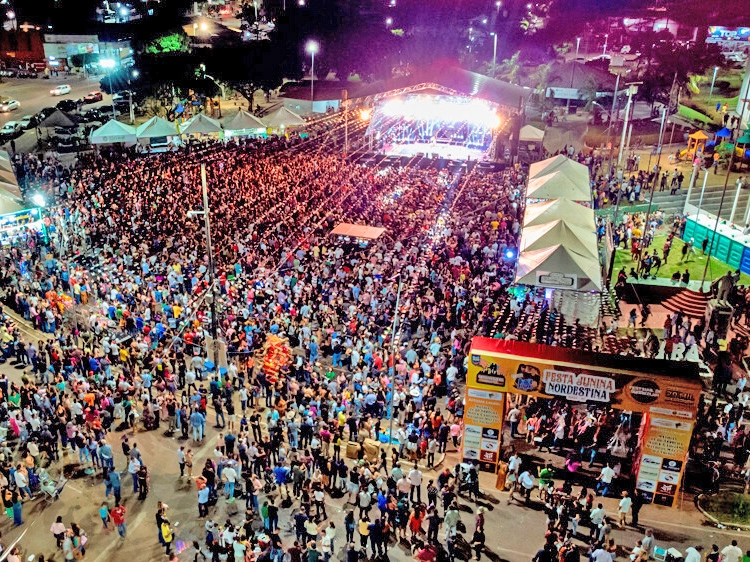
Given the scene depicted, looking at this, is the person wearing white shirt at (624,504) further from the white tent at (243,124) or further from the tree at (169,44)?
the tree at (169,44)

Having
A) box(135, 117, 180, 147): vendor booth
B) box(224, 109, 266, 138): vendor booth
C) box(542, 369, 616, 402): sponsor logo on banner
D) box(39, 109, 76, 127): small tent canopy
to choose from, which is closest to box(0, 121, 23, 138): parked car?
box(39, 109, 76, 127): small tent canopy

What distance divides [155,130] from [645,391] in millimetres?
29459

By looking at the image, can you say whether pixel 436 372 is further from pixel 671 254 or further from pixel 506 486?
pixel 671 254

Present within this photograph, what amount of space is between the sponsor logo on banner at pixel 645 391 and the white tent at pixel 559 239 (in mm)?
7229

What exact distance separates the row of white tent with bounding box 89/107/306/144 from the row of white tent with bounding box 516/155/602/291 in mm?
18137

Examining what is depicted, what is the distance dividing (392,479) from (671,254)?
60.3 feet

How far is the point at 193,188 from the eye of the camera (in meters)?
27.4

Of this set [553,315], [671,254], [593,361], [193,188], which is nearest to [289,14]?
[193,188]

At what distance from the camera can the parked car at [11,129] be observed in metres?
39.7

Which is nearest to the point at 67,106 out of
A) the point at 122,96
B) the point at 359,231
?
the point at 122,96

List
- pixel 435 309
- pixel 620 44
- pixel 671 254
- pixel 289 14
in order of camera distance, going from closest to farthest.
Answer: pixel 435 309 → pixel 671 254 → pixel 289 14 → pixel 620 44

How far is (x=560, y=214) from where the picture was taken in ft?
70.3

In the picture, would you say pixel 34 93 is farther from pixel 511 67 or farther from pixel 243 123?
pixel 511 67

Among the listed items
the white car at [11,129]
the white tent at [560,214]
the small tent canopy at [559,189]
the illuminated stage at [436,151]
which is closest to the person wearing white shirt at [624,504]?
the white tent at [560,214]
